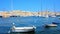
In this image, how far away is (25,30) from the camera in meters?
31.8

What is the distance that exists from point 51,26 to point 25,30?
14317mm

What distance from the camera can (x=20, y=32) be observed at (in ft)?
106

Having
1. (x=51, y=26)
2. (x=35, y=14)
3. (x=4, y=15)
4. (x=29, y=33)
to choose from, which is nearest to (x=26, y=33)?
(x=29, y=33)

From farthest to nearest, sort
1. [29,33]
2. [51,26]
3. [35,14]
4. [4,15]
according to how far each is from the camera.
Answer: [35,14] → [4,15] → [51,26] → [29,33]

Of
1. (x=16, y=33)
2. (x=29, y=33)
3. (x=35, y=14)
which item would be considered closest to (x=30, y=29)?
(x=29, y=33)

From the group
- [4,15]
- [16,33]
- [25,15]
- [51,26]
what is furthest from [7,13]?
Answer: [16,33]

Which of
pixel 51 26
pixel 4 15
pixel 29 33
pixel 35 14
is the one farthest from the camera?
pixel 35 14

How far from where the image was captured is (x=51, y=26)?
44.8 meters

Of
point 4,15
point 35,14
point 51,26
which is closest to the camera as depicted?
point 51,26

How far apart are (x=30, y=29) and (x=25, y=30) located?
89cm

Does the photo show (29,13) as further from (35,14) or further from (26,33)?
(26,33)

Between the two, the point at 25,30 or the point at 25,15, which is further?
the point at 25,15

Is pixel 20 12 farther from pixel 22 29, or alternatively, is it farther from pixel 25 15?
pixel 22 29

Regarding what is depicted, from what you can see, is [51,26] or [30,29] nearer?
[30,29]
